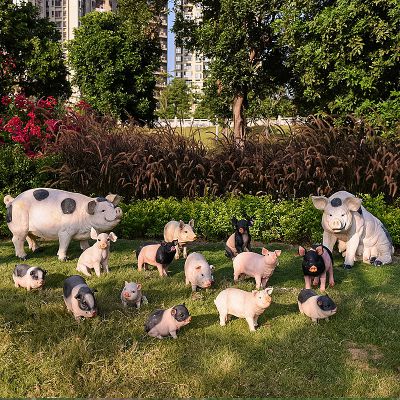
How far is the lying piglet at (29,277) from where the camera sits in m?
5.48

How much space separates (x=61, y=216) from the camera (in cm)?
698

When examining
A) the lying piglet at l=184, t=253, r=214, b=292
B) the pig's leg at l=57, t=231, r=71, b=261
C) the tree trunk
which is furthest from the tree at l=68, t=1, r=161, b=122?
the lying piglet at l=184, t=253, r=214, b=292

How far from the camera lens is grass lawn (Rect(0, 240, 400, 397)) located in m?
3.64

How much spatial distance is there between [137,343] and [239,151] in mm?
6223

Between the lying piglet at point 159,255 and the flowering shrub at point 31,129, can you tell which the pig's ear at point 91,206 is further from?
the flowering shrub at point 31,129

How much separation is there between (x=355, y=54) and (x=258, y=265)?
8886mm

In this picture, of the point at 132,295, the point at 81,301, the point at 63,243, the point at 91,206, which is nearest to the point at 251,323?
the point at 132,295

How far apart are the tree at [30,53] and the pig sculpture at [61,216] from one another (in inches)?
766

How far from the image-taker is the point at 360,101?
44.8ft

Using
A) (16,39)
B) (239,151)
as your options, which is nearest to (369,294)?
(239,151)

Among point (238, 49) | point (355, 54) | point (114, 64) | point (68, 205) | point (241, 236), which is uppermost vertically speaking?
point (114, 64)

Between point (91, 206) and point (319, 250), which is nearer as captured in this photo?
point (319, 250)

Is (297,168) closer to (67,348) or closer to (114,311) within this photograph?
(114,311)

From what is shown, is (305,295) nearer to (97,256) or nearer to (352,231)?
(352,231)
